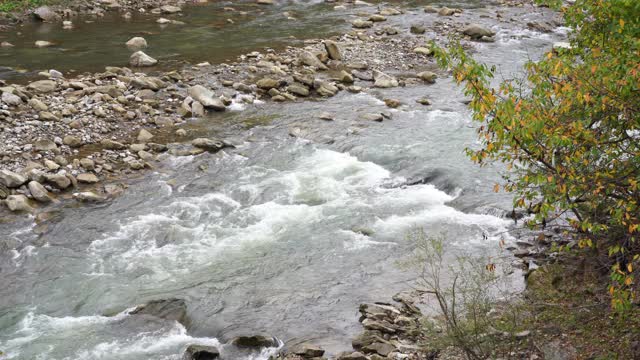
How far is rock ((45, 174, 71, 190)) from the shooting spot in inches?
516

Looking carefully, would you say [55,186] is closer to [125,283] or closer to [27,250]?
[27,250]

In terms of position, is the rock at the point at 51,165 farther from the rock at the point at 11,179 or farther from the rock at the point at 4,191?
the rock at the point at 4,191

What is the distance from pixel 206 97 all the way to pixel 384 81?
197 inches

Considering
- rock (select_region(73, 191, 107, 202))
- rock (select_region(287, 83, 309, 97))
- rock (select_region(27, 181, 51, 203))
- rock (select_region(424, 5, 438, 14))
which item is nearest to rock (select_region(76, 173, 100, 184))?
rock (select_region(73, 191, 107, 202))

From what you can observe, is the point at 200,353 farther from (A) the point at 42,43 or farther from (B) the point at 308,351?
(A) the point at 42,43

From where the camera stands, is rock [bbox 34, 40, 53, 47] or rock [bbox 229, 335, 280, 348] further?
rock [bbox 34, 40, 53, 47]

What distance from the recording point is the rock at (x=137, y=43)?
21.6 m

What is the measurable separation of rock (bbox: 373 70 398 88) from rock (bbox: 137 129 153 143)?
6.67m

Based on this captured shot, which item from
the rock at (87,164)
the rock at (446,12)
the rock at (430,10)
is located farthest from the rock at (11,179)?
the rock at (430,10)

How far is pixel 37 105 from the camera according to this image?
619 inches

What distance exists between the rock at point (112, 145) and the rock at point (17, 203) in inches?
Answer: 99.7

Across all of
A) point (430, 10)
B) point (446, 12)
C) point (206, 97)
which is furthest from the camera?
point (430, 10)

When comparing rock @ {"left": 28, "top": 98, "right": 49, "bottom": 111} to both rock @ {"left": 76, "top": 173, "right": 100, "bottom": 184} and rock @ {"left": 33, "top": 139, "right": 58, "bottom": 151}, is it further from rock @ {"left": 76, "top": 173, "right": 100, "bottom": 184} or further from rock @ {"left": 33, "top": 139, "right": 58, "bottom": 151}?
rock @ {"left": 76, "top": 173, "right": 100, "bottom": 184}

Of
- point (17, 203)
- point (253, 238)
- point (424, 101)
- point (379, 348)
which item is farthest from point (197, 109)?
point (379, 348)
